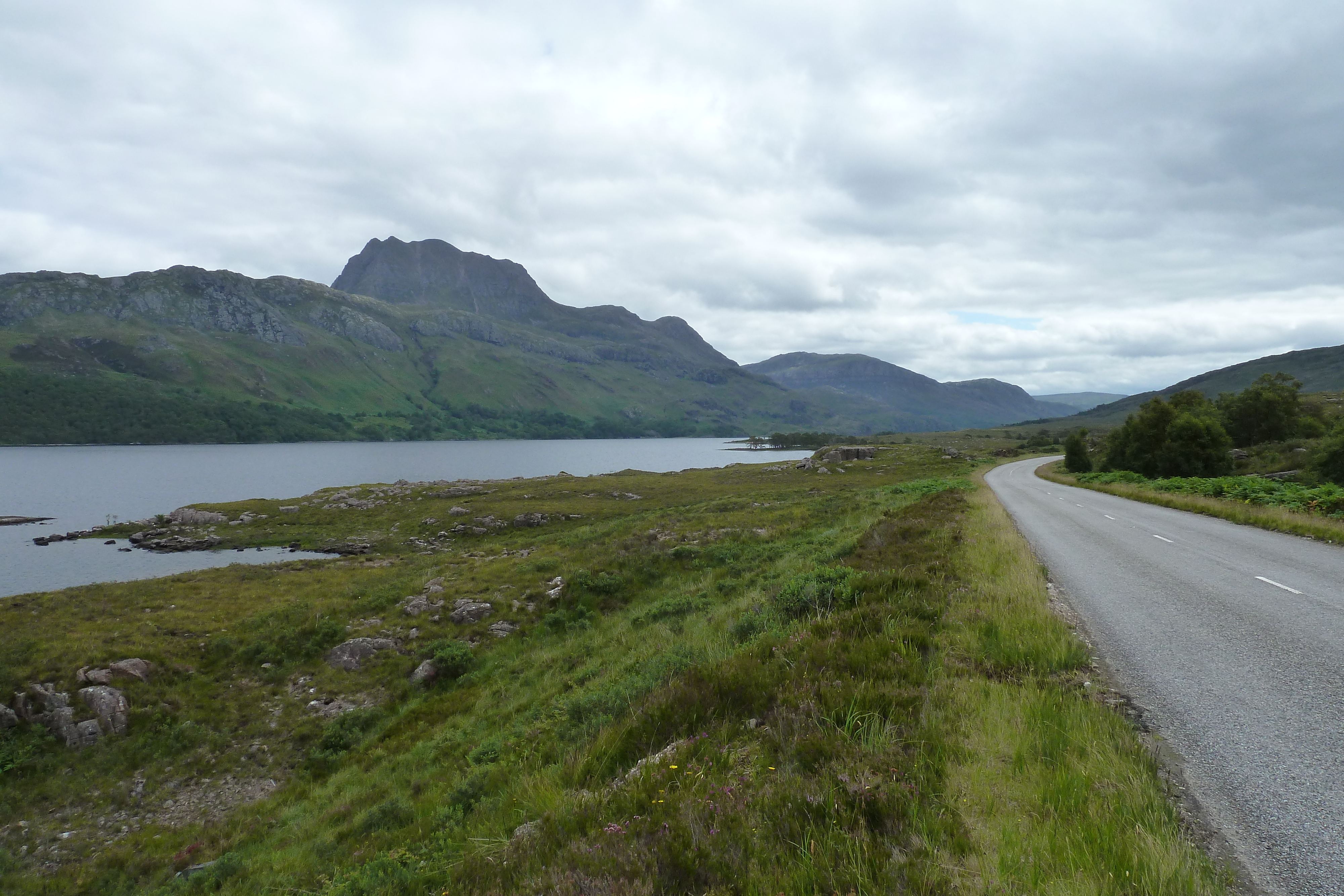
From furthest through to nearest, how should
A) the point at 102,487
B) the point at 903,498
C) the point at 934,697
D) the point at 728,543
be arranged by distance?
the point at 102,487
the point at 903,498
the point at 728,543
the point at 934,697

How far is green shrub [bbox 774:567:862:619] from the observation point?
1140 centimetres

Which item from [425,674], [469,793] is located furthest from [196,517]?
[469,793]

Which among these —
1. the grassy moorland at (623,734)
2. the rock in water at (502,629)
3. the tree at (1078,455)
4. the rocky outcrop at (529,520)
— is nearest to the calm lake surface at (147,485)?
the rocky outcrop at (529,520)

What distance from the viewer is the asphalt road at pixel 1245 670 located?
4367mm

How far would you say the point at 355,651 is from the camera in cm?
2234

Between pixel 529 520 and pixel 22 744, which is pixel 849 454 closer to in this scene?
pixel 529 520

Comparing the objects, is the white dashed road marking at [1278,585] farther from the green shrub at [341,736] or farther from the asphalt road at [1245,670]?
the green shrub at [341,736]

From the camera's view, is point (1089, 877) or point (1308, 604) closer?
point (1089, 877)

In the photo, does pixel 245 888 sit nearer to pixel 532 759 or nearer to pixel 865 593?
pixel 532 759

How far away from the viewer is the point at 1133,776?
15.5ft

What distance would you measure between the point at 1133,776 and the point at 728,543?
947 inches

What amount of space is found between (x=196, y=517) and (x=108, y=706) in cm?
6222

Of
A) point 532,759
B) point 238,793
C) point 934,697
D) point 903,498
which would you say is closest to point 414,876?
point 532,759

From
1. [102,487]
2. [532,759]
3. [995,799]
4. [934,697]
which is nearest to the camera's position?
[995,799]
